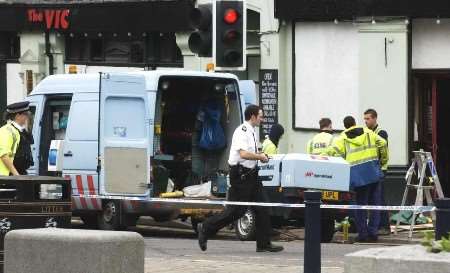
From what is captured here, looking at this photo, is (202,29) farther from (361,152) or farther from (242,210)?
(361,152)

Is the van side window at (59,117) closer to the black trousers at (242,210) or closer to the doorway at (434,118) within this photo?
the black trousers at (242,210)

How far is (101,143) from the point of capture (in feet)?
59.8

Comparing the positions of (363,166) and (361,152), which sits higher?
(361,152)

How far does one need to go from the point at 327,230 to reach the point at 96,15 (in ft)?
39.7

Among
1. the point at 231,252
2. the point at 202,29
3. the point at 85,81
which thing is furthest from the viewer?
the point at 85,81

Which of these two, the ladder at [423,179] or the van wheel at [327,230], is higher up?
the ladder at [423,179]

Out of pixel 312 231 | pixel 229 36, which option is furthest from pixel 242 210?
pixel 312 231

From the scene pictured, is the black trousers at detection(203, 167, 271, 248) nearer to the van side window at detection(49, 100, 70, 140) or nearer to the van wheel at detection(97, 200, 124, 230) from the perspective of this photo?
the van wheel at detection(97, 200, 124, 230)

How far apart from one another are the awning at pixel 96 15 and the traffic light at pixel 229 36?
9.92 m

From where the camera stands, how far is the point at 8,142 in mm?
14594

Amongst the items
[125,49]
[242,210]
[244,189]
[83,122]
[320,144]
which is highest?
[125,49]

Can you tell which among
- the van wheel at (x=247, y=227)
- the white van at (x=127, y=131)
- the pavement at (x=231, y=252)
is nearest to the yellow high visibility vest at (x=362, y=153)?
the pavement at (x=231, y=252)

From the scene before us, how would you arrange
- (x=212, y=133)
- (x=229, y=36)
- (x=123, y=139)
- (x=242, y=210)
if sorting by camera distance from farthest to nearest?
(x=212, y=133)
(x=123, y=139)
(x=229, y=36)
(x=242, y=210)

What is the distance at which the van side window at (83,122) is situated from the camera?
60.3 feet
